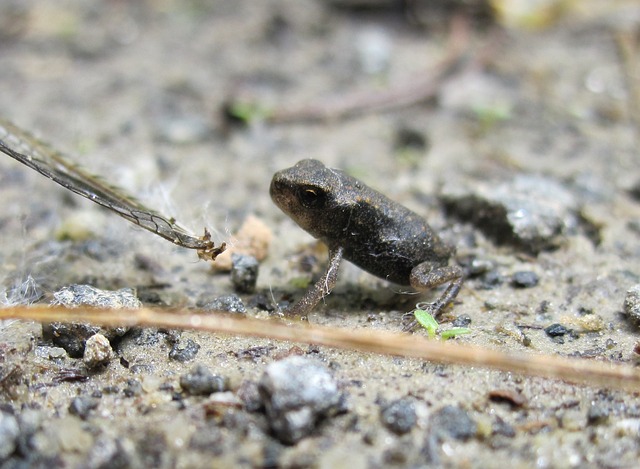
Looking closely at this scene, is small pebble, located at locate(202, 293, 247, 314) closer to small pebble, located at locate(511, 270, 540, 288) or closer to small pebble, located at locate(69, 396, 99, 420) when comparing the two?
small pebble, located at locate(69, 396, 99, 420)

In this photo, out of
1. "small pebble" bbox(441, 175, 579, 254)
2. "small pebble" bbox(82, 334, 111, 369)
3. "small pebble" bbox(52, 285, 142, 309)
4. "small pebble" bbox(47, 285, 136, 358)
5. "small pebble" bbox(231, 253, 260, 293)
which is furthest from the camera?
"small pebble" bbox(441, 175, 579, 254)

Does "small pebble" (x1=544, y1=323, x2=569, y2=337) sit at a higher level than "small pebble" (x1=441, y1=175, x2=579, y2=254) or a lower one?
lower

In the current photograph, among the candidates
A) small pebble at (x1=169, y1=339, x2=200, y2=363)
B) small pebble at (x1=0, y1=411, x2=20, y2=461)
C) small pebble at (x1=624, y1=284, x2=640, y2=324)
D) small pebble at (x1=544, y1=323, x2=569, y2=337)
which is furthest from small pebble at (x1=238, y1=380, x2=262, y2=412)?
small pebble at (x1=624, y1=284, x2=640, y2=324)

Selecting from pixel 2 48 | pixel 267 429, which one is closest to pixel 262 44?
pixel 2 48

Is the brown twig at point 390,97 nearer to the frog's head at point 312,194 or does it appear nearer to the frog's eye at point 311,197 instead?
the frog's head at point 312,194

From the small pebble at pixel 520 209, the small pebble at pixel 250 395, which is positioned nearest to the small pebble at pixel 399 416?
the small pebble at pixel 250 395
